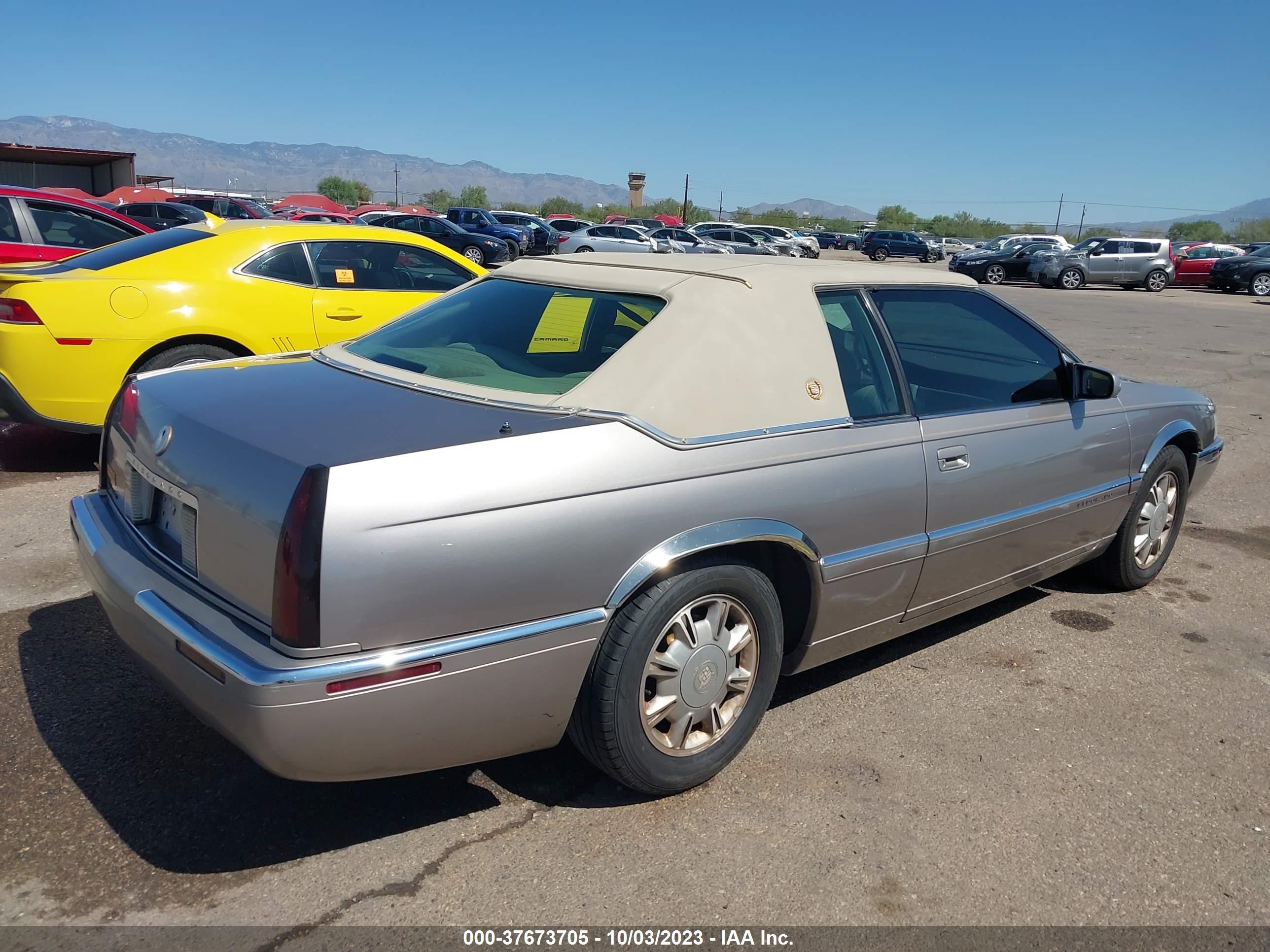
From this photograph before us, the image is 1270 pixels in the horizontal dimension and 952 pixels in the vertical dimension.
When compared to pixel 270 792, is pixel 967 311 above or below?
above

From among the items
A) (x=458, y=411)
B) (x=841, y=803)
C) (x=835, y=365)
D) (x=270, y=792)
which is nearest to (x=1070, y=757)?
(x=841, y=803)

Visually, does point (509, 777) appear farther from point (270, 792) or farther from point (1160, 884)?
point (1160, 884)

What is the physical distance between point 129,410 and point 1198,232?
4452 inches

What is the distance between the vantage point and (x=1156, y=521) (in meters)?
4.79

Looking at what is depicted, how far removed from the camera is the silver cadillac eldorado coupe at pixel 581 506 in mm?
2287

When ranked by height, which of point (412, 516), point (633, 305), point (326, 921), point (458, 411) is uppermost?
point (633, 305)

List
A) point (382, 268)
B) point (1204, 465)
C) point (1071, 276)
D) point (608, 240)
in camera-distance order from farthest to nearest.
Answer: point (608, 240) → point (1071, 276) → point (382, 268) → point (1204, 465)

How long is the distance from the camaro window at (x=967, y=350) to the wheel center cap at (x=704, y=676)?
1.33 meters

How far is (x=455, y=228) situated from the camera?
27.5 metres

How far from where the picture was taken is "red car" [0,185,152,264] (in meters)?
8.67

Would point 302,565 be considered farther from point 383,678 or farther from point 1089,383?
point 1089,383

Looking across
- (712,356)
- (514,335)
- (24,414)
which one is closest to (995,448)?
(712,356)

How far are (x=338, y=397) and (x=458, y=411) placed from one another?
410mm

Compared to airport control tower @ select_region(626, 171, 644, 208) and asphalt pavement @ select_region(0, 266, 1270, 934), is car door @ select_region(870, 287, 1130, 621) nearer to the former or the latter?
asphalt pavement @ select_region(0, 266, 1270, 934)
